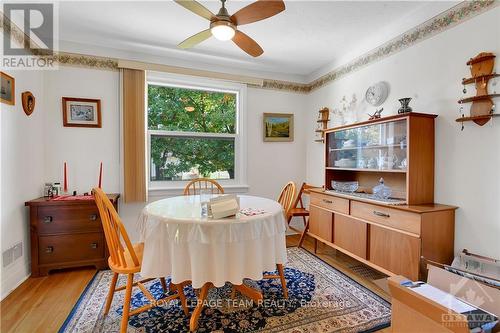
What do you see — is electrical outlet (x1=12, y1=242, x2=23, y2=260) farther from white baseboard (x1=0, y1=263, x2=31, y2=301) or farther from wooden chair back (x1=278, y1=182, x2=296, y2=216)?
wooden chair back (x1=278, y1=182, x2=296, y2=216)

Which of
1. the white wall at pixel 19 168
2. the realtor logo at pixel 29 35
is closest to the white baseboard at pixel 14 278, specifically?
the white wall at pixel 19 168

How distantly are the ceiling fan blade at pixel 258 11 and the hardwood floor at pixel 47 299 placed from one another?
2278mm

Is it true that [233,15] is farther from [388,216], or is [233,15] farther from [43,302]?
[43,302]

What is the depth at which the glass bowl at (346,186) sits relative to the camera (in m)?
2.82

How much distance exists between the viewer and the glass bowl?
282 cm

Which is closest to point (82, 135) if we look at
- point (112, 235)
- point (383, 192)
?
point (112, 235)

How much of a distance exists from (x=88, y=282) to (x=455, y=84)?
3.70 metres

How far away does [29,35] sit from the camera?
2533mm

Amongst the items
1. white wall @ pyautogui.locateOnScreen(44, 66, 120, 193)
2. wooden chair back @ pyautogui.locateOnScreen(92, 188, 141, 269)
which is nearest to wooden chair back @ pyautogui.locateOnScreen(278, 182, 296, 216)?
wooden chair back @ pyautogui.locateOnScreen(92, 188, 141, 269)

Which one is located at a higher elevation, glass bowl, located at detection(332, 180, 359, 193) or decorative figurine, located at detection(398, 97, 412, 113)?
decorative figurine, located at detection(398, 97, 412, 113)

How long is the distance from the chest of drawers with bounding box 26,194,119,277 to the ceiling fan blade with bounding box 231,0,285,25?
2275mm

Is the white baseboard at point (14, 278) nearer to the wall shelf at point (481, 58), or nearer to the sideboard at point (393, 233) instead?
the sideboard at point (393, 233)

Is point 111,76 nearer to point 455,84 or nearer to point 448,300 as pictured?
point 455,84

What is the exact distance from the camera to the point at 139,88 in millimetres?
3020
